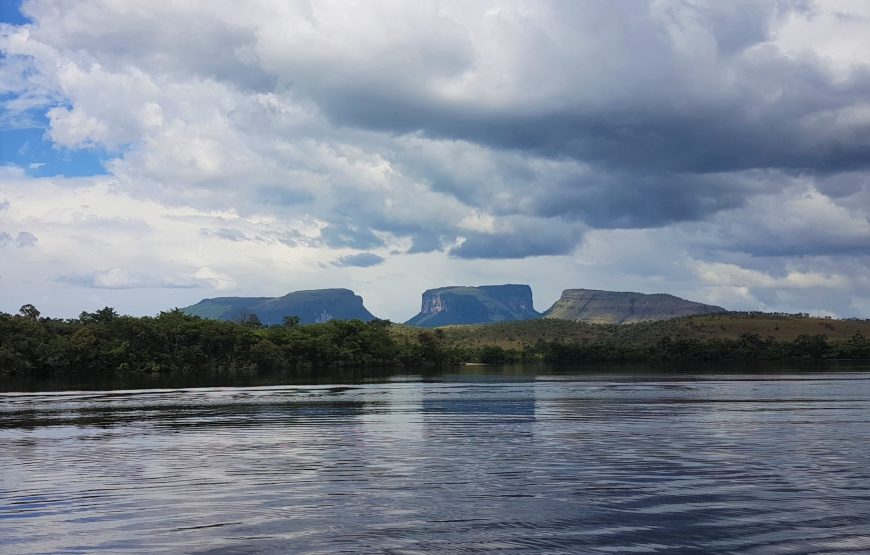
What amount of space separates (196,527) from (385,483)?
336 inches

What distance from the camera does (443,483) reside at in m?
29.5

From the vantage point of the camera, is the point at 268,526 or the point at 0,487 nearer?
the point at 268,526

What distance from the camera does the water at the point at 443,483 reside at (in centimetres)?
2114

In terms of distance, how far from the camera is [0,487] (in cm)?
2977

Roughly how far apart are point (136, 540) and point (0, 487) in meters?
11.9

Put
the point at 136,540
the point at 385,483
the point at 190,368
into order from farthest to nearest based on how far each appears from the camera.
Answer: the point at 190,368 < the point at 385,483 < the point at 136,540

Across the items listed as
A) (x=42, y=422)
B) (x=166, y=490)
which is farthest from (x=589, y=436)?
(x=42, y=422)

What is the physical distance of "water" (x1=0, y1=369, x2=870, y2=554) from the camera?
21.1 metres

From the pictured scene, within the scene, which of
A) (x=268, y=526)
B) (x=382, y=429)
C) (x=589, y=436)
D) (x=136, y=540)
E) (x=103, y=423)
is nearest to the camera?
(x=136, y=540)

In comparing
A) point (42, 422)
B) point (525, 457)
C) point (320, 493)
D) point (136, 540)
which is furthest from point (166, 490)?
point (42, 422)

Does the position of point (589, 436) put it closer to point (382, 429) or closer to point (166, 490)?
point (382, 429)

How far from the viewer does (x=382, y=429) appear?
50.6m

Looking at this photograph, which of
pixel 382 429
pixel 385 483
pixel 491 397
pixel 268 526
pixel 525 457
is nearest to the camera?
pixel 268 526

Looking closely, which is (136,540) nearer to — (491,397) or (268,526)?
(268,526)
